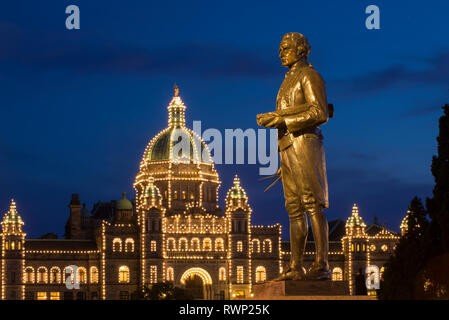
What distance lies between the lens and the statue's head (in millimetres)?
18219

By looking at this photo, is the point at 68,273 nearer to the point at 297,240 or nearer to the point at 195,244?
the point at 195,244

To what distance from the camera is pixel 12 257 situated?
4530 inches

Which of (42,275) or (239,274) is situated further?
(239,274)

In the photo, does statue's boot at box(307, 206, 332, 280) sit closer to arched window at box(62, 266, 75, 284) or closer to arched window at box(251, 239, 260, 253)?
arched window at box(251, 239, 260, 253)

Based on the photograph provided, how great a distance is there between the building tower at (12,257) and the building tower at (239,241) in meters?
24.3

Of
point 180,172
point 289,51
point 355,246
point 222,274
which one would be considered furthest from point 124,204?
point 289,51

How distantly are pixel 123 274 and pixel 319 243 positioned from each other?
100 metres

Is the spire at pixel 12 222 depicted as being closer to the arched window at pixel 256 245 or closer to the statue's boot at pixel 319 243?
the arched window at pixel 256 245

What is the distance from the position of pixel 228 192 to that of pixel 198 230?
228 inches

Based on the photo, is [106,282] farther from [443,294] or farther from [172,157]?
[443,294]

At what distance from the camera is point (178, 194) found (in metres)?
125

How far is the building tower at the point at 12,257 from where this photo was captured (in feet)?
373

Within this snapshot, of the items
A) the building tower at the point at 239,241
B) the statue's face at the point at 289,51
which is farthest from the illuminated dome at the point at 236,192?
the statue's face at the point at 289,51
